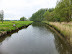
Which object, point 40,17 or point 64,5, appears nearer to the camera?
point 64,5

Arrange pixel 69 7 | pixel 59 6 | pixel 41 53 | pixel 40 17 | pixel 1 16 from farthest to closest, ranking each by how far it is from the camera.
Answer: pixel 40 17 → pixel 1 16 → pixel 59 6 → pixel 69 7 → pixel 41 53

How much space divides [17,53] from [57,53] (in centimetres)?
398

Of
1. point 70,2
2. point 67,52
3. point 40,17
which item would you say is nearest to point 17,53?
point 67,52

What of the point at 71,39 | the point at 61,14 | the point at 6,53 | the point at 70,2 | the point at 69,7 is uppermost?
the point at 70,2

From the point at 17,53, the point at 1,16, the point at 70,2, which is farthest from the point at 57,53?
the point at 1,16

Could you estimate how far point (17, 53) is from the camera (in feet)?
21.6

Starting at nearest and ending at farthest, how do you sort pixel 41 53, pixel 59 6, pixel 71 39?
pixel 41 53
pixel 71 39
pixel 59 6

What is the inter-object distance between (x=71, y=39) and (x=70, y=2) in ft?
91.6

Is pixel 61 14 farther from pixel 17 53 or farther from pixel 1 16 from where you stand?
pixel 1 16

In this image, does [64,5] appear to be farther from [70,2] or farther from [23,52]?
[23,52]

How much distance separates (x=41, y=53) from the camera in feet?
21.5

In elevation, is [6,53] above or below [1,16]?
below

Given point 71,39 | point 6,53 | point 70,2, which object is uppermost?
point 70,2

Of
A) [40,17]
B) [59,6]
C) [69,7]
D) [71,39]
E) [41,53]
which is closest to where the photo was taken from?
[41,53]
